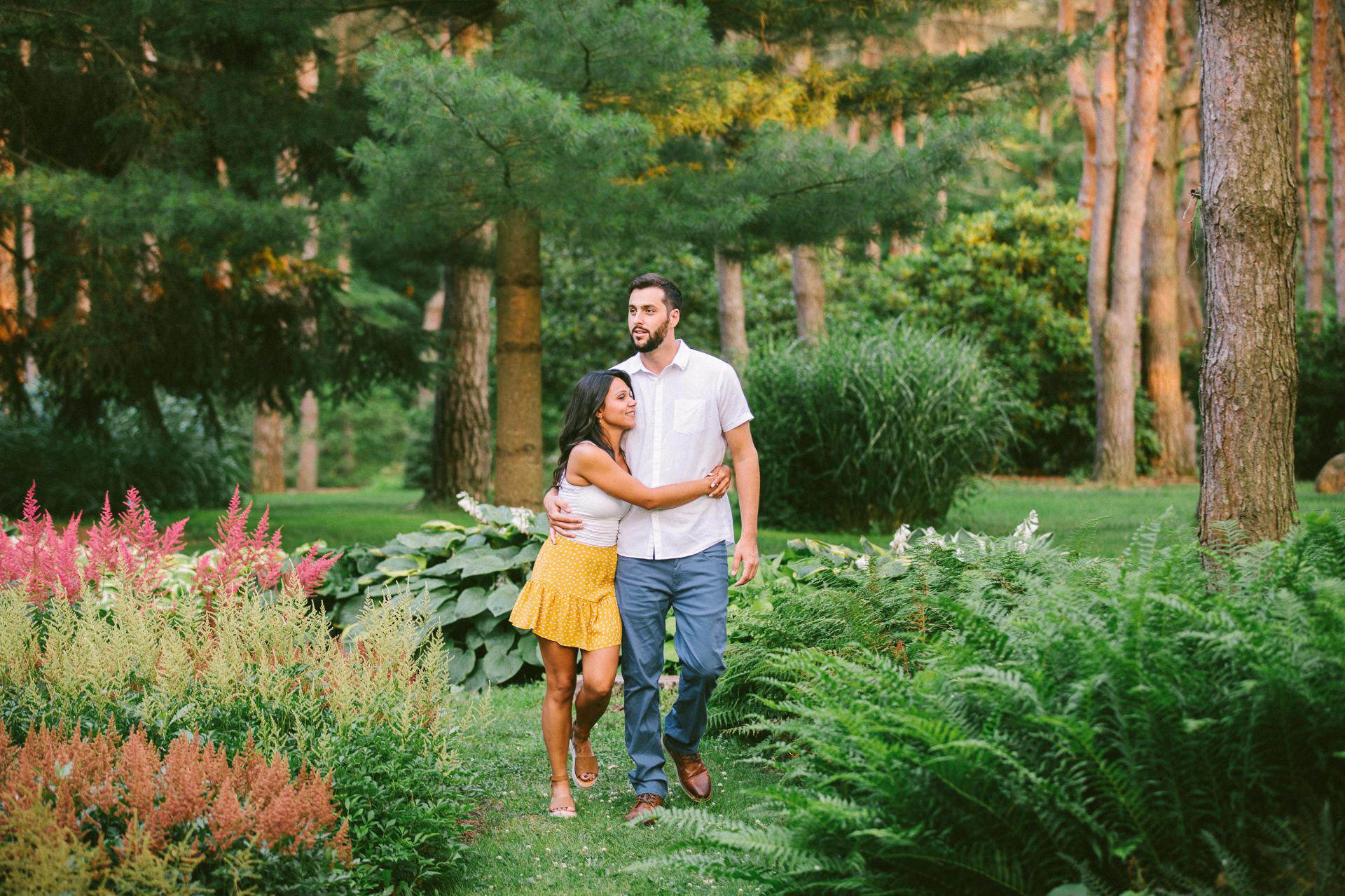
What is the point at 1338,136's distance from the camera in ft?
57.8

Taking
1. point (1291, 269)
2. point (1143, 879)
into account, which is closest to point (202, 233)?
point (1291, 269)

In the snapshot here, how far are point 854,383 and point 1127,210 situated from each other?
299 inches

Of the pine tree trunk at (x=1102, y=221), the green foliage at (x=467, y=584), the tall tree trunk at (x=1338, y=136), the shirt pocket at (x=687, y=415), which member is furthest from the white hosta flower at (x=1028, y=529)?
the tall tree trunk at (x=1338, y=136)

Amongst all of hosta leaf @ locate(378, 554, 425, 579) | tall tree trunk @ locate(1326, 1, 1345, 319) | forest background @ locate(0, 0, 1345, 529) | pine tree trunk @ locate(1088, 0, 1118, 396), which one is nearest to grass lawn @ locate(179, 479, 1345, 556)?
forest background @ locate(0, 0, 1345, 529)

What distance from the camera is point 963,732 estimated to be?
2.71 meters

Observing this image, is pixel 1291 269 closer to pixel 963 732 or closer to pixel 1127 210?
pixel 963 732

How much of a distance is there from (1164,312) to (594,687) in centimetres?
1577

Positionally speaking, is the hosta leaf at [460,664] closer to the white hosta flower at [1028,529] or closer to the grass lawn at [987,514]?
the white hosta flower at [1028,529]

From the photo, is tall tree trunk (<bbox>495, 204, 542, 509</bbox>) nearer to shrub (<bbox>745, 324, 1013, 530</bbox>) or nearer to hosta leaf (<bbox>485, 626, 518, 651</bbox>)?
shrub (<bbox>745, 324, 1013, 530</bbox>)

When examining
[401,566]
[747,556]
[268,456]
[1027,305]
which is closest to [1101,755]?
[747,556]

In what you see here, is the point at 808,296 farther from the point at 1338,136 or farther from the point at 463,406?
the point at 1338,136

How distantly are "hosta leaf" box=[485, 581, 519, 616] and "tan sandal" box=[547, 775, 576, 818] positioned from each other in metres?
1.91

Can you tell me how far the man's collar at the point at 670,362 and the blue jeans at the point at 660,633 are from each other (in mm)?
684

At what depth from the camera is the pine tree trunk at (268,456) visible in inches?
929
